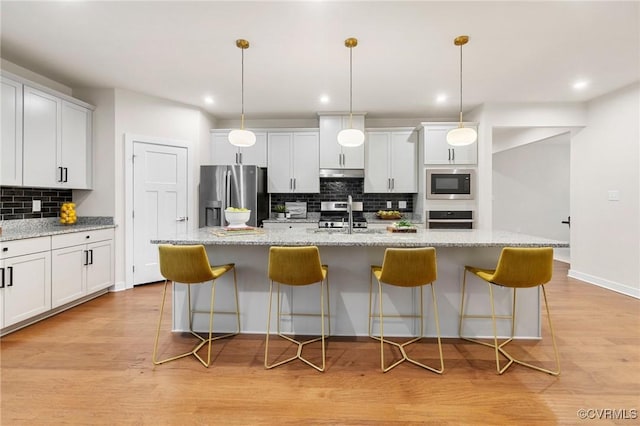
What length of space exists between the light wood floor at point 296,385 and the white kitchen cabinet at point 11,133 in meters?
1.48

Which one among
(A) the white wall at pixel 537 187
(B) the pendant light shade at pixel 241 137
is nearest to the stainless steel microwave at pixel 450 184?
(B) the pendant light shade at pixel 241 137

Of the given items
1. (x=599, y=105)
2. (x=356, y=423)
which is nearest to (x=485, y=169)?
(x=599, y=105)

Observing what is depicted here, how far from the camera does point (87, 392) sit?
1.90m

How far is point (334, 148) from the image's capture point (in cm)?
493

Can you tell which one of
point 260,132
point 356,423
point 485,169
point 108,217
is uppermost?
point 260,132

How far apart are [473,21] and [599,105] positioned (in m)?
3.19

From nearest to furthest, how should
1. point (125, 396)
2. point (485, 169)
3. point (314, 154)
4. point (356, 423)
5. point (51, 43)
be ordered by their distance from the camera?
point (356, 423), point (125, 396), point (51, 43), point (485, 169), point (314, 154)

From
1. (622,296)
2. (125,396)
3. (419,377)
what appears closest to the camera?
(125,396)

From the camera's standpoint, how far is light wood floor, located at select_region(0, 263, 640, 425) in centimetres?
170

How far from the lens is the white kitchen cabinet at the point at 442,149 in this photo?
4.62 m

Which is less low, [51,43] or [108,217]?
[51,43]

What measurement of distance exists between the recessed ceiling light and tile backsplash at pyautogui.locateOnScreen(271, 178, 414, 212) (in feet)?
8.24

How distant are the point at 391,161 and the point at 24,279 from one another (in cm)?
461

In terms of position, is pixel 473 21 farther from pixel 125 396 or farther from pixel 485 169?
pixel 125 396
